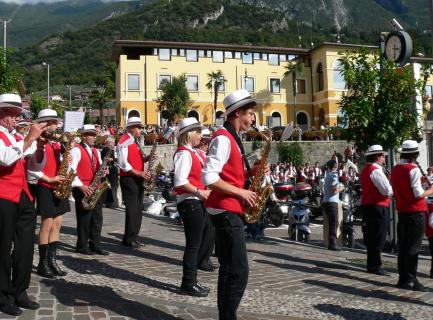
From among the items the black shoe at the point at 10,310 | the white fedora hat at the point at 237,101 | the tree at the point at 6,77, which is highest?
the tree at the point at 6,77

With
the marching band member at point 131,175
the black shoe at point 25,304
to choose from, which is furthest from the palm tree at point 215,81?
the black shoe at point 25,304

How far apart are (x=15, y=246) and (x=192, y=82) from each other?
5560cm

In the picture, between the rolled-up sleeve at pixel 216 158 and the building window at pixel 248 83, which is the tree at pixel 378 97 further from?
the building window at pixel 248 83

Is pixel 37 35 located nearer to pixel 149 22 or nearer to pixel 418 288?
pixel 149 22

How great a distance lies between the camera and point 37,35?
653 feet

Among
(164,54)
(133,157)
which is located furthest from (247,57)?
(133,157)

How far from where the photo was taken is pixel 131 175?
838cm

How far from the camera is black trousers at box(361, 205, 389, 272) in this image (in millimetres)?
7770

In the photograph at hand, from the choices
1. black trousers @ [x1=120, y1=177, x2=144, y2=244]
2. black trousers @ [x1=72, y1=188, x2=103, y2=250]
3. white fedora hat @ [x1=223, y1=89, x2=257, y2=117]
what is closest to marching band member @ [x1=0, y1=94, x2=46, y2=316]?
white fedora hat @ [x1=223, y1=89, x2=257, y2=117]

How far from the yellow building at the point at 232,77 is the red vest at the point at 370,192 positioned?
49154 mm

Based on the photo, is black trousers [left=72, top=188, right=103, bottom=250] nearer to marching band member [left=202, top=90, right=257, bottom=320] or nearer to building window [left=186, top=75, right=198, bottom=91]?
marching band member [left=202, top=90, right=257, bottom=320]

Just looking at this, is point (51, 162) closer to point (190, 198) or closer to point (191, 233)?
point (190, 198)

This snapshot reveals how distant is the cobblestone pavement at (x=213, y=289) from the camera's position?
525 centimetres

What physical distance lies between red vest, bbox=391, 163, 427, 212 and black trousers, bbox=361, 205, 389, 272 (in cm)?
74
